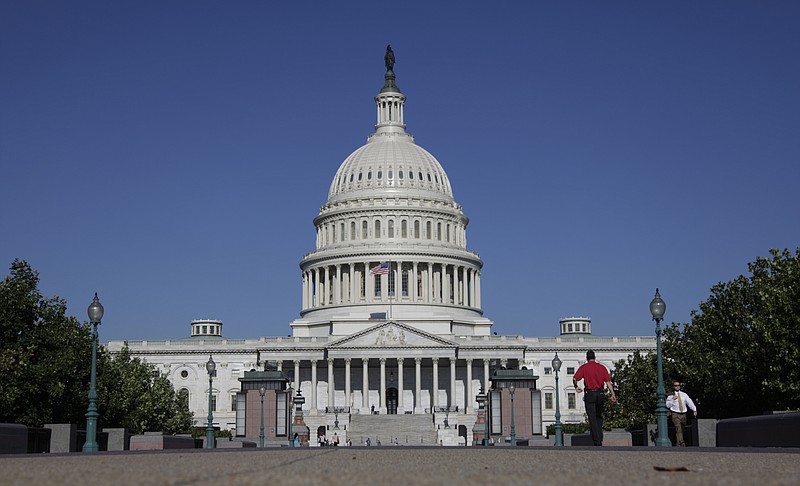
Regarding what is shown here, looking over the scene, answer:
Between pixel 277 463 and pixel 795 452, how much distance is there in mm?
12269

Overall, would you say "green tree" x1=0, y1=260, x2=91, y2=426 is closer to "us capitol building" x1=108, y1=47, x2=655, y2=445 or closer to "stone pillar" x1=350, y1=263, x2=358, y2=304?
"us capitol building" x1=108, y1=47, x2=655, y2=445

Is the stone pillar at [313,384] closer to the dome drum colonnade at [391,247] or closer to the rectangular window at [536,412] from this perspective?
the dome drum colonnade at [391,247]

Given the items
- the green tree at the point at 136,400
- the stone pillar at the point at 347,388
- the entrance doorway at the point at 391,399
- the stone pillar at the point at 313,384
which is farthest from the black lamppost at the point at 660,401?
the entrance doorway at the point at 391,399

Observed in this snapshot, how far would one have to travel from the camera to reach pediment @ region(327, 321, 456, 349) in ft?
449

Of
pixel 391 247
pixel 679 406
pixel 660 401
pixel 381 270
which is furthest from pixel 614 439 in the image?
pixel 391 247

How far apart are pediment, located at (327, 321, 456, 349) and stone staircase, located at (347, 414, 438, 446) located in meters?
11.1

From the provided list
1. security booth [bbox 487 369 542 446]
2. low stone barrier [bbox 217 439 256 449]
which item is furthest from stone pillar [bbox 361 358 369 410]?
low stone barrier [bbox 217 439 256 449]

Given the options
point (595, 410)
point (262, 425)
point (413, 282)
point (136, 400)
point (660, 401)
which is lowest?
point (595, 410)

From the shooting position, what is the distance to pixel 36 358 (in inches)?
2707

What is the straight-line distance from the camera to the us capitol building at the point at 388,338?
136m

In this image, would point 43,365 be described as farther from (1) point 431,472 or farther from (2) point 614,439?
→ (1) point 431,472

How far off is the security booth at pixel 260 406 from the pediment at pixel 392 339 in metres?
66.7

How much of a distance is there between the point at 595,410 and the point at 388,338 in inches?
4176

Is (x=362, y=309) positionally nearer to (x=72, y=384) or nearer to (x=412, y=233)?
(x=412, y=233)
